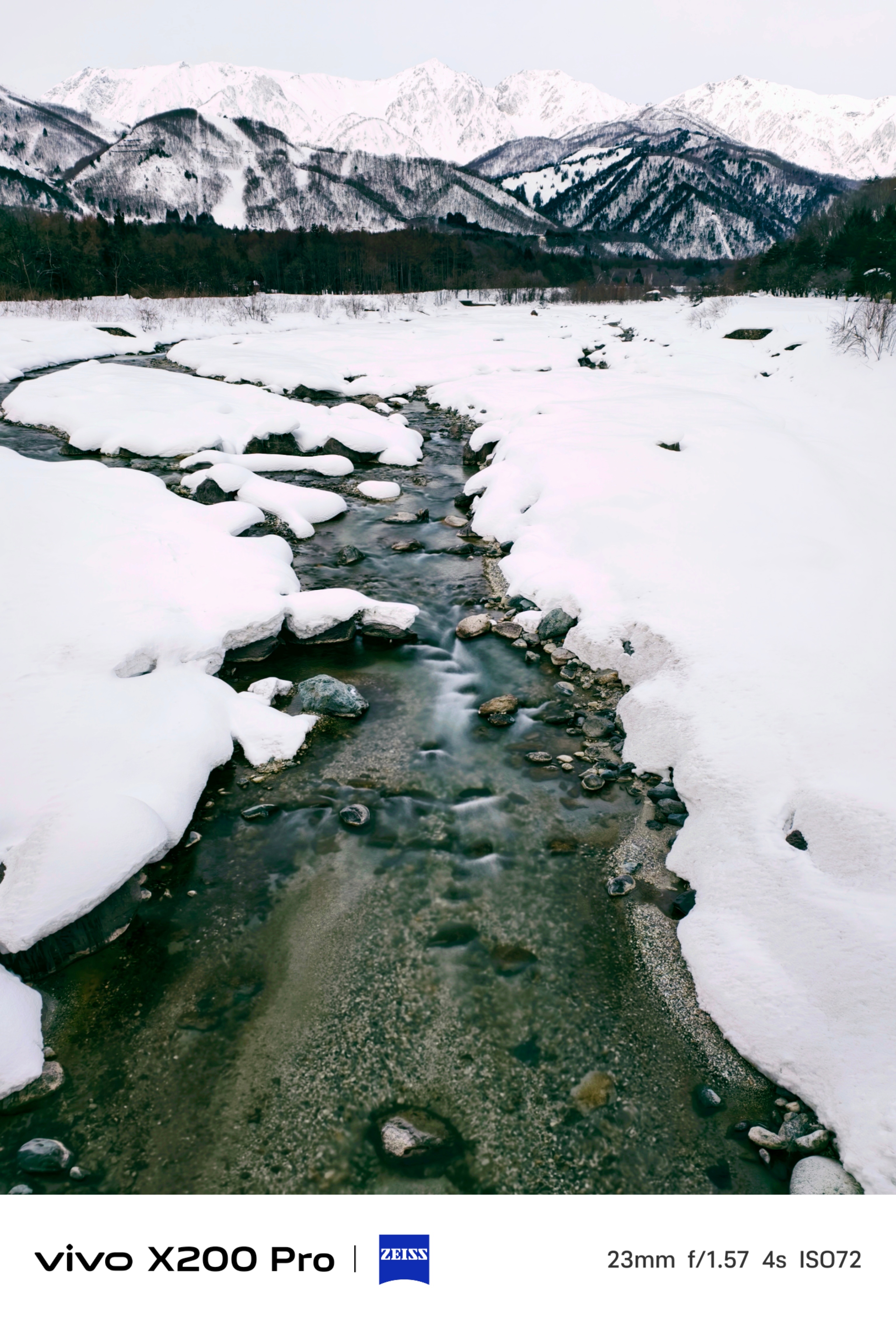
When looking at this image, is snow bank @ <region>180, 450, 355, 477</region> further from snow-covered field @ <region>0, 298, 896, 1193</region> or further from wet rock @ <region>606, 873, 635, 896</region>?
wet rock @ <region>606, 873, 635, 896</region>

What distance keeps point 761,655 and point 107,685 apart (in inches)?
257

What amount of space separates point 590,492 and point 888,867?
778 cm

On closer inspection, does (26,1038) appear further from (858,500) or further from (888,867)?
(858,500)

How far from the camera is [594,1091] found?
359 cm

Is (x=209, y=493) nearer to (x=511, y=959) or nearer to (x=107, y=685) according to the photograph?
(x=107, y=685)

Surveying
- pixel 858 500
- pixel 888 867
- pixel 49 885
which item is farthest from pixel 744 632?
pixel 49 885

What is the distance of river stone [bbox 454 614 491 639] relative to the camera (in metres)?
8.36

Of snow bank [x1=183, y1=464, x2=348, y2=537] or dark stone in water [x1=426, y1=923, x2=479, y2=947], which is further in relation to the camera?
snow bank [x1=183, y1=464, x2=348, y2=537]

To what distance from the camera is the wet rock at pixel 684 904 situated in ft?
15.3

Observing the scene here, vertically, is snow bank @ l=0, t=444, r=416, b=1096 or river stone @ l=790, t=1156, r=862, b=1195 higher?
snow bank @ l=0, t=444, r=416, b=1096

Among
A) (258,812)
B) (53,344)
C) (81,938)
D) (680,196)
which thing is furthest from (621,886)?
(680,196)

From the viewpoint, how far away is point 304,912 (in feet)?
15.3

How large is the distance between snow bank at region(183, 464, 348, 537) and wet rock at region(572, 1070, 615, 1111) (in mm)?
9446

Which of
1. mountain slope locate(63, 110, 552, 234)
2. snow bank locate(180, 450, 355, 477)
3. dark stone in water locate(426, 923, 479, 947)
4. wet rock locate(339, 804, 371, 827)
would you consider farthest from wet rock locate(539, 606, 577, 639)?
mountain slope locate(63, 110, 552, 234)
